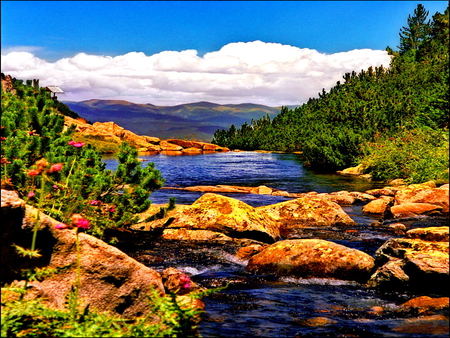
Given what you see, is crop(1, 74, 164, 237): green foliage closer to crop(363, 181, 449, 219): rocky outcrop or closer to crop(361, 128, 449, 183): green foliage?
crop(363, 181, 449, 219): rocky outcrop

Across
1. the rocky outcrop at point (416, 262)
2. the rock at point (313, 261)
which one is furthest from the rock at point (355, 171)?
the rocky outcrop at point (416, 262)

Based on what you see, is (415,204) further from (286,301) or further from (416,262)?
(286,301)

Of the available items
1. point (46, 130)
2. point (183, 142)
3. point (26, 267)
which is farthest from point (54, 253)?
point (183, 142)

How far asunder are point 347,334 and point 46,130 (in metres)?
9.37

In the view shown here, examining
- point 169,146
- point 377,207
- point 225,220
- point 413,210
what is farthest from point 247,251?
point 169,146

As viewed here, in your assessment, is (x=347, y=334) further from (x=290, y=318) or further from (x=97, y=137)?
(x=97, y=137)

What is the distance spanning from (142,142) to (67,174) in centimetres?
9152

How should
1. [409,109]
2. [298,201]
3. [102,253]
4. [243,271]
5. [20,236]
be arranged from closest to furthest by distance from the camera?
[20,236] → [102,253] → [243,271] → [298,201] → [409,109]

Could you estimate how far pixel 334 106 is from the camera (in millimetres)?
66062

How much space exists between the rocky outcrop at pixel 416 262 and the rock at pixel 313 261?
0.40 m

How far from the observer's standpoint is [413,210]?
16.3m

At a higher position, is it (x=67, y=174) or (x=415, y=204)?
(x=67, y=174)

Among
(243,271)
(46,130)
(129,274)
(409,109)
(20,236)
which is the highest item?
(409,109)

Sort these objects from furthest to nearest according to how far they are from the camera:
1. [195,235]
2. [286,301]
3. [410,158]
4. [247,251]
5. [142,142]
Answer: [142,142] → [410,158] → [195,235] → [247,251] → [286,301]
